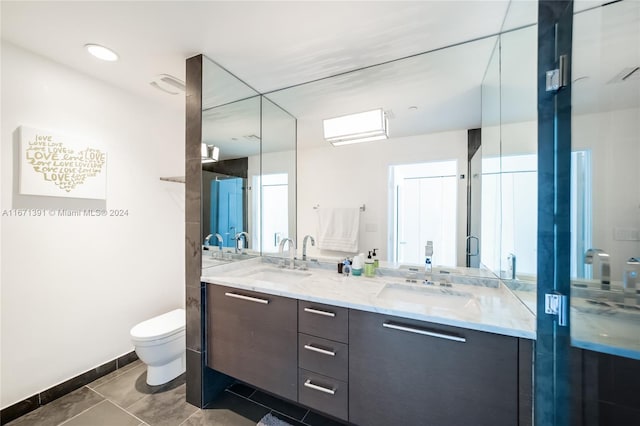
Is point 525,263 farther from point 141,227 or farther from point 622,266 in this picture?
point 141,227

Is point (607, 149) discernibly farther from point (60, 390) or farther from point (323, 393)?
point (60, 390)

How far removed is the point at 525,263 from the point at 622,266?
289mm

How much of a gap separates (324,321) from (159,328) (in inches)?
55.3

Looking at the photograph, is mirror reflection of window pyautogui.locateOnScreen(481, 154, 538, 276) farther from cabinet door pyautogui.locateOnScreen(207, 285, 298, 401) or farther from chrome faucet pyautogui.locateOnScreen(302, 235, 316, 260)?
chrome faucet pyautogui.locateOnScreen(302, 235, 316, 260)

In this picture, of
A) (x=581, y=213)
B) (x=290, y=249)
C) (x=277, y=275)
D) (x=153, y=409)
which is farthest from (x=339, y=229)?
(x=153, y=409)

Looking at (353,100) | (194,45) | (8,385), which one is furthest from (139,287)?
(353,100)

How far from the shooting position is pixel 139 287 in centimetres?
222

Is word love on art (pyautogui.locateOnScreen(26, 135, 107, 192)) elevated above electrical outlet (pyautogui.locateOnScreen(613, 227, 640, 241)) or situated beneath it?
elevated above

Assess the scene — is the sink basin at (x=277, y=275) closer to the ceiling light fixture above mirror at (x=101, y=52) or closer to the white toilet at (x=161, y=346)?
the white toilet at (x=161, y=346)

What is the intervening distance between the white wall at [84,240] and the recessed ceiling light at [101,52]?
0.39 meters

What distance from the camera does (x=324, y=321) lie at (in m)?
1.33

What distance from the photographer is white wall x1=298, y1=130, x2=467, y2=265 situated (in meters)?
1.87

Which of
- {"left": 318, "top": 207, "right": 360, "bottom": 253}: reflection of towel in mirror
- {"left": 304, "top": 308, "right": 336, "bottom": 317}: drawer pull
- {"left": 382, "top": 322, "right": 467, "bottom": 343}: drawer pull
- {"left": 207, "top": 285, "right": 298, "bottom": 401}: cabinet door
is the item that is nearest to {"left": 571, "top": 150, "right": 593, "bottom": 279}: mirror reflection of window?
{"left": 382, "top": 322, "right": 467, "bottom": 343}: drawer pull

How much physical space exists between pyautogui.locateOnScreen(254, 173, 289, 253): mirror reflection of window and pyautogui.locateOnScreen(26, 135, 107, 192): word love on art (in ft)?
4.07
